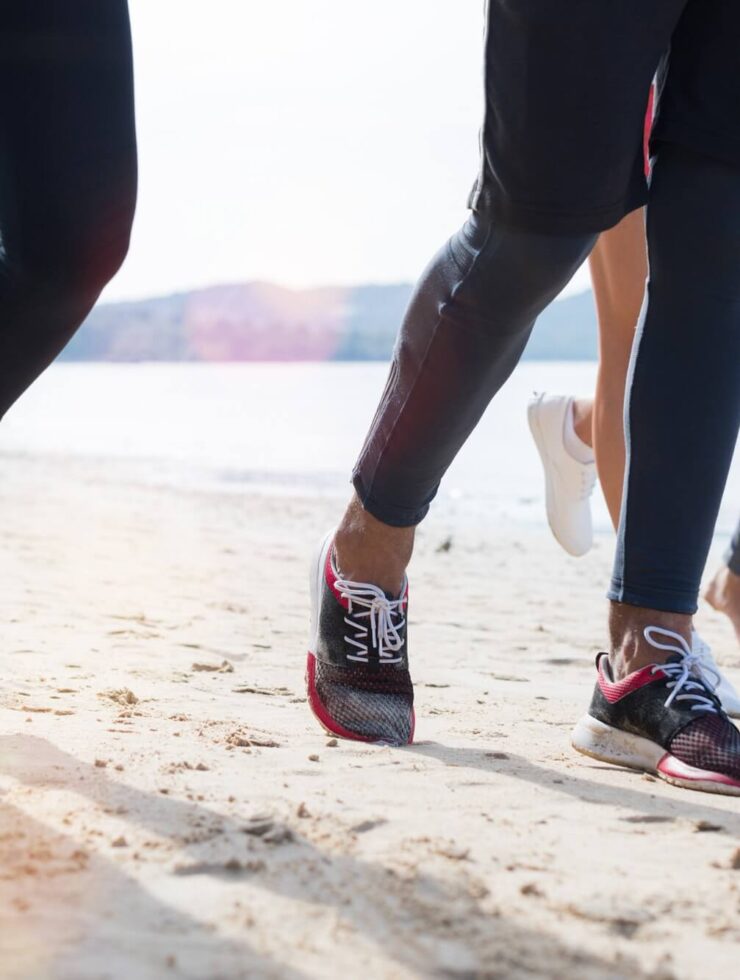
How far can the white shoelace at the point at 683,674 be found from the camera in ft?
6.50

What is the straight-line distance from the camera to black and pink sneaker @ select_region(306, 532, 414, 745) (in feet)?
6.98

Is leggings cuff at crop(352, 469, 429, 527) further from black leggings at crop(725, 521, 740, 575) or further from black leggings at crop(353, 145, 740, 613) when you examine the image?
black leggings at crop(725, 521, 740, 575)

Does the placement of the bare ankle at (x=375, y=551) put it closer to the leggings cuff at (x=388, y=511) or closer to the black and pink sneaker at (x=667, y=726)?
the leggings cuff at (x=388, y=511)

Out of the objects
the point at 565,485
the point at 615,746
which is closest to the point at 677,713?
the point at 615,746

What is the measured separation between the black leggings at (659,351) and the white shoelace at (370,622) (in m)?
0.28

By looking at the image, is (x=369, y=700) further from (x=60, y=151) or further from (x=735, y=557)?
(x=735, y=557)

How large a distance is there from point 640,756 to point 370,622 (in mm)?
517

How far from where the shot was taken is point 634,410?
81.9 inches

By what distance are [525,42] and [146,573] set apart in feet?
11.7

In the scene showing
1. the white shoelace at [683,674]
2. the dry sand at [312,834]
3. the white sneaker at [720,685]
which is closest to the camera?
the dry sand at [312,834]

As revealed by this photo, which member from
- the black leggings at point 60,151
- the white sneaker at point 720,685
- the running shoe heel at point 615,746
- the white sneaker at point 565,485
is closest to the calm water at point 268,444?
the white sneaker at point 565,485

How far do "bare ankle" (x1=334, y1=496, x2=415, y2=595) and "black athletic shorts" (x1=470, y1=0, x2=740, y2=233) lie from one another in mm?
583

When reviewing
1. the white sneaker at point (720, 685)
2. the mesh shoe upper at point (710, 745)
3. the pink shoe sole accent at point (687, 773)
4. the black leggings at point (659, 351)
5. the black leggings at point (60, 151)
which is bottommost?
the white sneaker at point (720, 685)

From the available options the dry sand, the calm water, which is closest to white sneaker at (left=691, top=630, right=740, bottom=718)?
the dry sand
